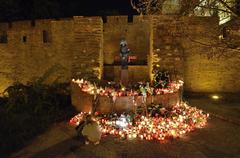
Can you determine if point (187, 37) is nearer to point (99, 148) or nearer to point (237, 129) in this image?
point (237, 129)

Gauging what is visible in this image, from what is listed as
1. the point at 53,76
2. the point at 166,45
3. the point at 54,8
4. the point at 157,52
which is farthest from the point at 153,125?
the point at 54,8

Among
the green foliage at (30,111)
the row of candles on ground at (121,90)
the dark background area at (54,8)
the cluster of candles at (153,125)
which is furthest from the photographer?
the dark background area at (54,8)

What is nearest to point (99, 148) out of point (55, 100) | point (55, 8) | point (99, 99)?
point (99, 99)

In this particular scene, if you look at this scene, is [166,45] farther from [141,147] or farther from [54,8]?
[54,8]

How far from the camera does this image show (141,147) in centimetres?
655

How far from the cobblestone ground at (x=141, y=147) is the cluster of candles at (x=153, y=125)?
0.23m

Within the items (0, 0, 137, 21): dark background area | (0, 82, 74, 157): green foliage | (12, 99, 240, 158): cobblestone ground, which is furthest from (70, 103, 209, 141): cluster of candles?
(0, 0, 137, 21): dark background area

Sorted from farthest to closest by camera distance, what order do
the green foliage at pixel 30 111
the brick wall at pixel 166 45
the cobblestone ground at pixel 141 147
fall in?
the brick wall at pixel 166 45
the green foliage at pixel 30 111
the cobblestone ground at pixel 141 147

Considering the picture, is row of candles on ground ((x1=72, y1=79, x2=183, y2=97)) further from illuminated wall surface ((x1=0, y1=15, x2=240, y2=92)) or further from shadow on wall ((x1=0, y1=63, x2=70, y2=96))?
shadow on wall ((x1=0, y1=63, x2=70, y2=96))

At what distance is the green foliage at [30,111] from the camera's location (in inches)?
285

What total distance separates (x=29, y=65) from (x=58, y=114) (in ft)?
17.0

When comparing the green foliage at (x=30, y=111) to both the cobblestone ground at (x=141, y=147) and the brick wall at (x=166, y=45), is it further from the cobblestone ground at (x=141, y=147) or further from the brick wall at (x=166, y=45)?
the brick wall at (x=166, y=45)

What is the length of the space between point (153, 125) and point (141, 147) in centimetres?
98

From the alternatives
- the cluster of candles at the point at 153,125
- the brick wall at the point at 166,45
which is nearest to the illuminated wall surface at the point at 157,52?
the brick wall at the point at 166,45
